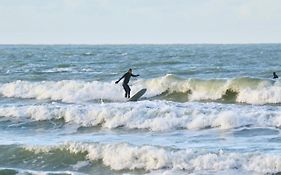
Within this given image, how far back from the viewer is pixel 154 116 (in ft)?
64.6

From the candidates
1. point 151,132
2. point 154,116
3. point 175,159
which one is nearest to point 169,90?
point 154,116

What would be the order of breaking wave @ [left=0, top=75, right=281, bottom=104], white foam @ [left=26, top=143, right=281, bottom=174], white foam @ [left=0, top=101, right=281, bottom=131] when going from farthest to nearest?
breaking wave @ [left=0, top=75, right=281, bottom=104] → white foam @ [left=0, top=101, right=281, bottom=131] → white foam @ [left=26, top=143, right=281, bottom=174]

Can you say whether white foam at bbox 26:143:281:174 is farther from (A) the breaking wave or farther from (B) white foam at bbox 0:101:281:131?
(A) the breaking wave

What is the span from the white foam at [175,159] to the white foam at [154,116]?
4.26 meters

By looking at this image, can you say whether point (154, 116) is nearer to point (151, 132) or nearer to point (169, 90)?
point (151, 132)

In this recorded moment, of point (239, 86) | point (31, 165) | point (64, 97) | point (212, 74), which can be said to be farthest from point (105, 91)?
point (31, 165)

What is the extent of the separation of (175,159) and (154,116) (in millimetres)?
6514

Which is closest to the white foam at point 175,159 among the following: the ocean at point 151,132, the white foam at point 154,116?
the ocean at point 151,132

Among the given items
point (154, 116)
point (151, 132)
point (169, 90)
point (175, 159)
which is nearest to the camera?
point (175, 159)

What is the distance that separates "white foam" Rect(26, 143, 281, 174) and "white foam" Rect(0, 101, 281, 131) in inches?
168

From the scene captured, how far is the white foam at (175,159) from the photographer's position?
12.5 m

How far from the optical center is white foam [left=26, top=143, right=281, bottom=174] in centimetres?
1253

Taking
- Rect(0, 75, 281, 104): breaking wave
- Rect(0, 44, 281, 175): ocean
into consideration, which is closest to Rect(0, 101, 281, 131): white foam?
Rect(0, 44, 281, 175): ocean

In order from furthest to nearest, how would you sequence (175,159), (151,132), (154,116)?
(154,116) < (151,132) < (175,159)
